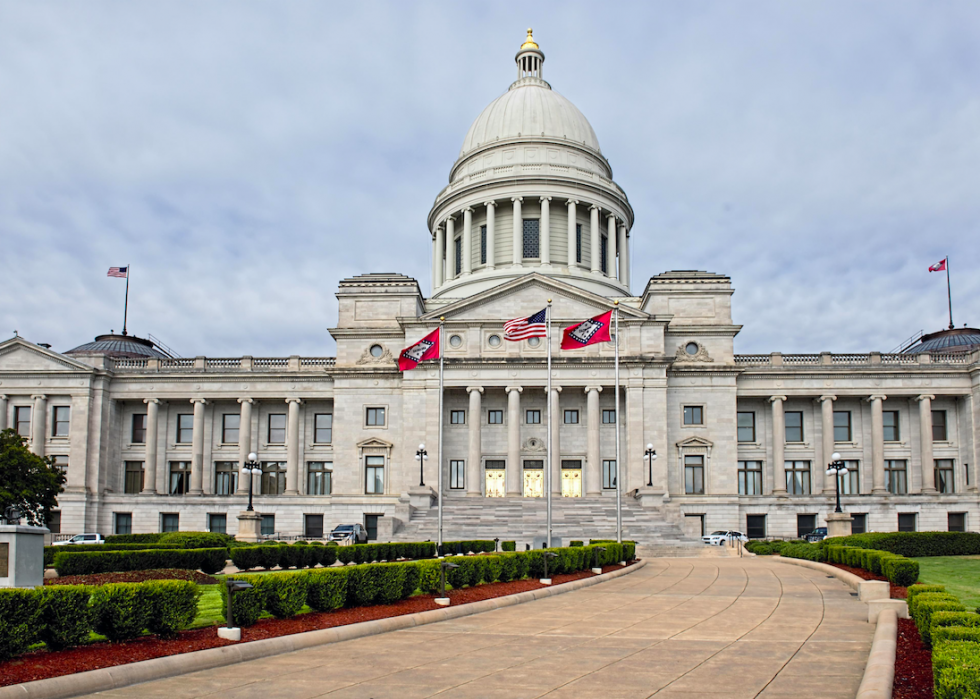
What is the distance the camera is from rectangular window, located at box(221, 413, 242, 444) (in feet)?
218

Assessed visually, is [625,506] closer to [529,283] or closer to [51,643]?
[529,283]

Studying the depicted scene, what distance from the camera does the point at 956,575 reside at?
91.9 ft

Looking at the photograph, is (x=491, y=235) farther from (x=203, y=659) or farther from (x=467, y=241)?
(x=203, y=659)

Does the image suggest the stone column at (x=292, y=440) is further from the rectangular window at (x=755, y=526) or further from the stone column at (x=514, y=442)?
the rectangular window at (x=755, y=526)

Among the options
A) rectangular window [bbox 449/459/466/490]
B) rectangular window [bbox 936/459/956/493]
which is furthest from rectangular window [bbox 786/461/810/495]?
rectangular window [bbox 449/459/466/490]

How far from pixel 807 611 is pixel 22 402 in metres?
59.6

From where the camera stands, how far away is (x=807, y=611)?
19.3 meters

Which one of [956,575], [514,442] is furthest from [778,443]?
[956,575]

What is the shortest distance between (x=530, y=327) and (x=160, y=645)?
91.9 ft

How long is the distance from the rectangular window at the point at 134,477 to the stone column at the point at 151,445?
43.3 inches

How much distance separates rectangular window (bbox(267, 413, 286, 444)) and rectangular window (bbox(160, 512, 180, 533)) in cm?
851

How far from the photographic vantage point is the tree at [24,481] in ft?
141

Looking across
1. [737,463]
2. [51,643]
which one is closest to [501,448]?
[737,463]

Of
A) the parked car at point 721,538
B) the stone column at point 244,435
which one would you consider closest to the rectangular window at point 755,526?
the parked car at point 721,538
